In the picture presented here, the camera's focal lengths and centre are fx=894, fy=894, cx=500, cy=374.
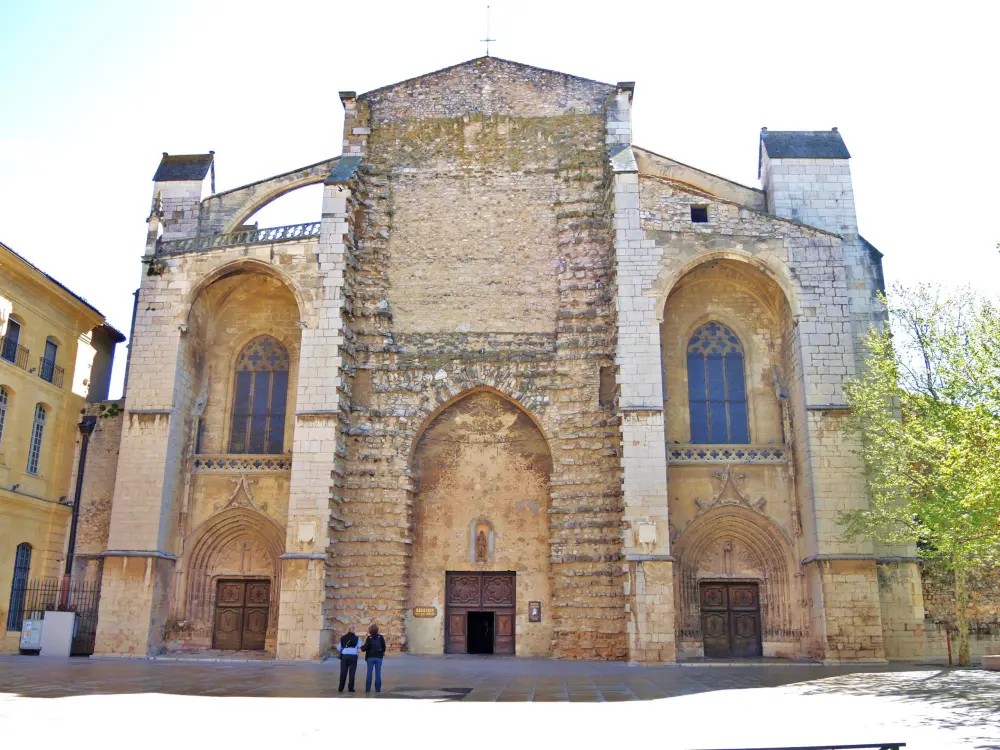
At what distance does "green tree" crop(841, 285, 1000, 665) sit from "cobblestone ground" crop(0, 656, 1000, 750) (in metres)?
2.56

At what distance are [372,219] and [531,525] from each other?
8735 millimetres

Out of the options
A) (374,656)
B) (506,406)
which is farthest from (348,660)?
(506,406)

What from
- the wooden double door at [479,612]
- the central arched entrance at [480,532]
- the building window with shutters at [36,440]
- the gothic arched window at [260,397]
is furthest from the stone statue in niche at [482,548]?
the building window with shutters at [36,440]

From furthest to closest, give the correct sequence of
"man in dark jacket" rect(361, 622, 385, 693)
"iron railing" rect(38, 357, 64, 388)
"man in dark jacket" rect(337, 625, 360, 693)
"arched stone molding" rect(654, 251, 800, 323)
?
"iron railing" rect(38, 357, 64, 388) < "arched stone molding" rect(654, 251, 800, 323) < "man in dark jacket" rect(361, 622, 385, 693) < "man in dark jacket" rect(337, 625, 360, 693)

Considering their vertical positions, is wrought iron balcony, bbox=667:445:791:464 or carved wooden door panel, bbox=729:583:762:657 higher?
wrought iron balcony, bbox=667:445:791:464

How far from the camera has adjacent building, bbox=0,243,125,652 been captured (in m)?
21.1

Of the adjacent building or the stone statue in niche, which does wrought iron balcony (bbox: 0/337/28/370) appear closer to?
the adjacent building

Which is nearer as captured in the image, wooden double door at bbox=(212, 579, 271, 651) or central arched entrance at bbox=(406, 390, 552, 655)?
central arched entrance at bbox=(406, 390, 552, 655)

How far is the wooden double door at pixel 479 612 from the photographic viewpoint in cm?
2091

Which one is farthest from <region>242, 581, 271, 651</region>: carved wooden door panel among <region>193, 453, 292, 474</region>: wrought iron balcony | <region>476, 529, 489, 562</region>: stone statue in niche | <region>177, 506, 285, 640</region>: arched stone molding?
<region>476, 529, 489, 562</region>: stone statue in niche

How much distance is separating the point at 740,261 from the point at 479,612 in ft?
34.1

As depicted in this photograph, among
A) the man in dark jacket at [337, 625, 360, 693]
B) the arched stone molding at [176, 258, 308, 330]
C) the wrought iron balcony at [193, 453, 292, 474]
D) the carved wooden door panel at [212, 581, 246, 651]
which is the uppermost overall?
the arched stone molding at [176, 258, 308, 330]

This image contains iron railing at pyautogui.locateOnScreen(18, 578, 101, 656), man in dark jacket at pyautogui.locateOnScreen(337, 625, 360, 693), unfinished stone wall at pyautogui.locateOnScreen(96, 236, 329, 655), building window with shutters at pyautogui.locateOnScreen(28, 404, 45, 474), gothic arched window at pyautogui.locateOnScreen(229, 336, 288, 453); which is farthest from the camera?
gothic arched window at pyautogui.locateOnScreen(229, 336, 288, 453)

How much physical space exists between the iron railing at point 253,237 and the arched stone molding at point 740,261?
845 cm
